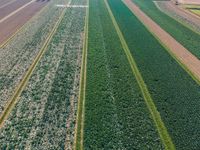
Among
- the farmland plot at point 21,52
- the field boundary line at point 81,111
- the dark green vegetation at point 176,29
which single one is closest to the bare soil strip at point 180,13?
the dark green vegetation at point 176,29

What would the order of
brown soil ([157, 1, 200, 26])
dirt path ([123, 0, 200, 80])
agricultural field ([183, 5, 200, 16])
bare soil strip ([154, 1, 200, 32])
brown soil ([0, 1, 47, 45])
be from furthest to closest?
agricultural field ([183, 5, 200, 16]) < brown soil ([157, 1, 200, 26]) < bare soil strip ([154, 1, 200, 32]) < brown soil ([0, 1, 47, 45]) < dirt path ([123, 0, 200, 80])

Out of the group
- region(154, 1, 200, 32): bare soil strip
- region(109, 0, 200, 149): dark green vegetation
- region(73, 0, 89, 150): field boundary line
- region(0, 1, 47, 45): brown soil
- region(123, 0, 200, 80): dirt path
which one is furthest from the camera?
region(154, 1, 200, 32): bare soil strip

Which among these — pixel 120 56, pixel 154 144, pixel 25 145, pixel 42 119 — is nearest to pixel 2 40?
pixel 120 56

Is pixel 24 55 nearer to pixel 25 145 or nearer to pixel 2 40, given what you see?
pixel 2 40

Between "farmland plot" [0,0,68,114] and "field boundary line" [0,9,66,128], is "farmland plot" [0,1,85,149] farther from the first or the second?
"farmland plot" [0,0,68,114]

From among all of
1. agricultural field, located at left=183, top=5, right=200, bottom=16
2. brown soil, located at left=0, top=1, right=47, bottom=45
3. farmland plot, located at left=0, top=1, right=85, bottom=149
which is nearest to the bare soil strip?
agricultural field, located at left=183, top=5, right=200, bottom=16

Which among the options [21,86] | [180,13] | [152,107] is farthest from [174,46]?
[180,13]

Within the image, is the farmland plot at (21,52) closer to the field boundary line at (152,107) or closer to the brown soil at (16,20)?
the brown soil at (16,20)
